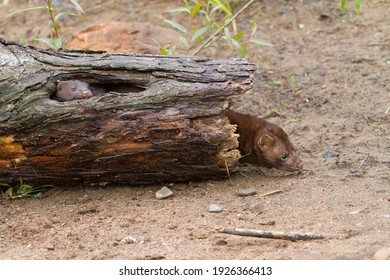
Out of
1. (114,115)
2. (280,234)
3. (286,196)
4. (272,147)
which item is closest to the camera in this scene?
(280,234)

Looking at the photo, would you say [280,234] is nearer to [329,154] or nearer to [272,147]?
[329,154]

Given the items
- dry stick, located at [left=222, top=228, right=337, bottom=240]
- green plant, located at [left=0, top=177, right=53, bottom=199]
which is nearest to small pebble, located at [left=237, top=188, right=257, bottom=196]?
dry stick, located at [left=222, top=228, right=337, bottom=240]

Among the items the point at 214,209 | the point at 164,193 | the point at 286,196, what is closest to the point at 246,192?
the point at 286,196

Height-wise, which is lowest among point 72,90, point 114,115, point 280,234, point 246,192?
point 246,192

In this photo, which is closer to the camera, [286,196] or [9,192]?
[286,196]

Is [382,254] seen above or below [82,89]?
below

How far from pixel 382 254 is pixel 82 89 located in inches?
83.9

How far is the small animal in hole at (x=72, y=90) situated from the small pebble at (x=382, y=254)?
6.72 ft

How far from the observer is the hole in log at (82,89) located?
14.6ft

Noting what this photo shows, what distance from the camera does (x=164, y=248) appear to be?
12.6 feet

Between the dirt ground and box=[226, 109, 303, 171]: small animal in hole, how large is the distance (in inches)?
4.9

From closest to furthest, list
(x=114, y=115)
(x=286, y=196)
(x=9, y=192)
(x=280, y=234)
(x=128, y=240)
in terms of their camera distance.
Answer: (x=280, y=234) < (x=128, y=240) < (x=114, y=115) < (x=286, y=196) < (x=9, y=192)

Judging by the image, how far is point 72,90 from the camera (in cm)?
446
